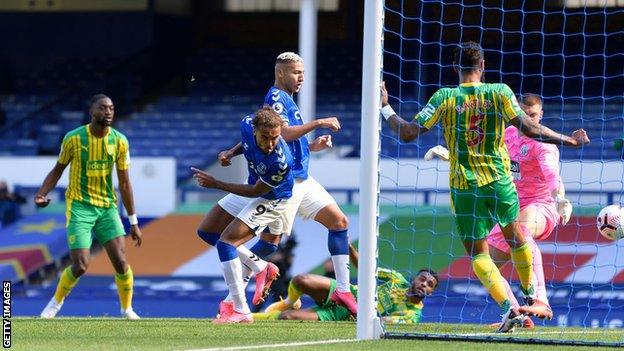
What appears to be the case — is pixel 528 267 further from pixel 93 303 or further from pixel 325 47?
pixel 325 47

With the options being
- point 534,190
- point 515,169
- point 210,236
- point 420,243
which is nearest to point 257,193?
point 210,236

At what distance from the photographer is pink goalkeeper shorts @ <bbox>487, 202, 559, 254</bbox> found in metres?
10.1

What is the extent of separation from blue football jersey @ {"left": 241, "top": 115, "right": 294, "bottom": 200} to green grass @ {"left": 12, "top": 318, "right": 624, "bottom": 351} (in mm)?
1007

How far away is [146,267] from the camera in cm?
2084

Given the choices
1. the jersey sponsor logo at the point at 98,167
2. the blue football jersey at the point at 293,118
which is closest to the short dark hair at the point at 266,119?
the blue football jersey at the point at 293,118

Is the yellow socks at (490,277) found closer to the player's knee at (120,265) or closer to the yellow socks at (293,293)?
the yellow socks at (293,293)

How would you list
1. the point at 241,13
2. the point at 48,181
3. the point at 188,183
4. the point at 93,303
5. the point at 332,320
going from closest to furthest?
the point at 332,320 → the point at 48,181 → the point at 93,303 → the point at 188,183 → the point at 241,13

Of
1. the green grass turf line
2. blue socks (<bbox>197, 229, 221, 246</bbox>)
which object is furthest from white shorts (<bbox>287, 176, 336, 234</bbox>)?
the green grass turf line

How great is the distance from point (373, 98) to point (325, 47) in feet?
68.9

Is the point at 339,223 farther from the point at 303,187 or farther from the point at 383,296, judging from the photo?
the point at 383,296

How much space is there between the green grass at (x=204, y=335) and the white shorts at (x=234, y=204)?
84cm

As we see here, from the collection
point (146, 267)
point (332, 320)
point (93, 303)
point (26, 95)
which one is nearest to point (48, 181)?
point (332, 320)

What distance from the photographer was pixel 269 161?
938 cm

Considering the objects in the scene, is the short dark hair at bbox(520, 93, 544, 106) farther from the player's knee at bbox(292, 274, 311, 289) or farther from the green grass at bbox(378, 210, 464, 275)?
the green grass at bbox(378, 210, 464, 275)
